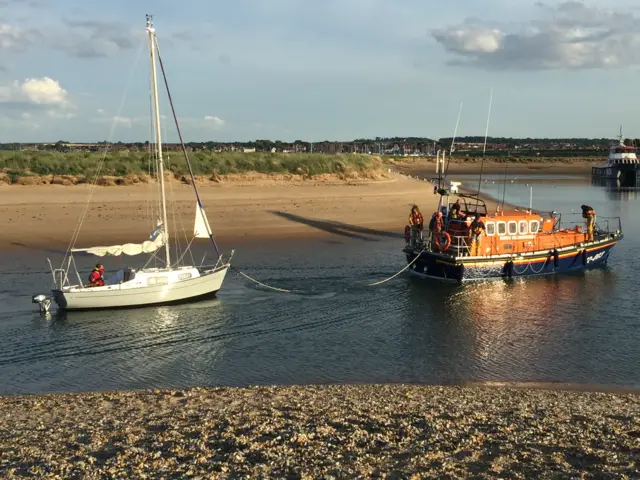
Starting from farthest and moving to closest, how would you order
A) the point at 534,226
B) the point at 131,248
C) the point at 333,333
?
the point at 534,226
the point at 131,248
the point at 333,333

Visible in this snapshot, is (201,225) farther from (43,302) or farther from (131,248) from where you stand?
(43,302)

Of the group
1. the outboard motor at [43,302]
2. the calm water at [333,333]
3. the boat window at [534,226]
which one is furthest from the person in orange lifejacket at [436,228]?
the outboard motor at [43,302]

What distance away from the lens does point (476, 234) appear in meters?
28.1

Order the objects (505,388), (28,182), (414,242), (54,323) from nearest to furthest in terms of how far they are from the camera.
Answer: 1. (505,388)
2. (54,323)
3. (414,242)
4. (28,182)

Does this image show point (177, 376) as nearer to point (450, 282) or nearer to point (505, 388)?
point (505, 388)

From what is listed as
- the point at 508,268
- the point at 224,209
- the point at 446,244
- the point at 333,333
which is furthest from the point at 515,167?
the point at 333,333

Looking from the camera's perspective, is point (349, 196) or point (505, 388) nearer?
point (505, 388)

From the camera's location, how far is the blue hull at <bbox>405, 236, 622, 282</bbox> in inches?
1090

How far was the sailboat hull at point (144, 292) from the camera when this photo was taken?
22.2 m

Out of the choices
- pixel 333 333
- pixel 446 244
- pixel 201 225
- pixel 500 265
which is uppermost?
pixel 201 225

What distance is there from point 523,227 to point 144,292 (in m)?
15.6

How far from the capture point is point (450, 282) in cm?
2789

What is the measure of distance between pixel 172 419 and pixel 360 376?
5348 millimetres

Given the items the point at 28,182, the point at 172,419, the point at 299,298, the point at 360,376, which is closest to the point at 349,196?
the point at 28,182
